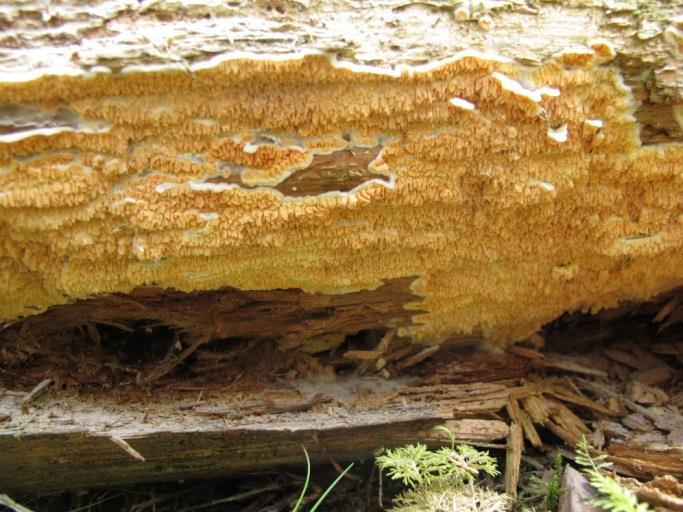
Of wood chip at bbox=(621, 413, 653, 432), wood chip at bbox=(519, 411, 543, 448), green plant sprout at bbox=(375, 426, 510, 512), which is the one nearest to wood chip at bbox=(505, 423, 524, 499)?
wood chip at bbox=(519, 411, 543, 448)

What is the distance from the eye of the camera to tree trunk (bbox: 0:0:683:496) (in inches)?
71.5

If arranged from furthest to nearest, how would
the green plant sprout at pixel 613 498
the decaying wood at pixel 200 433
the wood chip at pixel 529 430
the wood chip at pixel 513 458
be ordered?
the wood chip at pixel 529 430, the wood chip at pixel 513 458, the decaying wood at pixel 200 433, the green plant sprout at pixel 613 498

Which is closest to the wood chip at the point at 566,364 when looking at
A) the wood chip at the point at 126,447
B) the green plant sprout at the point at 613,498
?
the green plant sprout at the point at 613,498

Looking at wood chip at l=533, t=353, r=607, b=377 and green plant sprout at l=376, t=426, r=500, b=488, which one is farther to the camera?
wood chip at l=533, t=353, r=607, b=377

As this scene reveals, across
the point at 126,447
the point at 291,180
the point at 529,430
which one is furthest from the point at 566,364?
the point at 126,447

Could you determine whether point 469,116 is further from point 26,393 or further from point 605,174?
point 26,393

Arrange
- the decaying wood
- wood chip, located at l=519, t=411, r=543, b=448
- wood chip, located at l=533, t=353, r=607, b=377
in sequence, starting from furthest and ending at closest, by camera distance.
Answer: wood chip, located at l=533, t=353, r=607, b=377
wood chip, located at l=519, t=411, r=543, b=448
the decaying wood

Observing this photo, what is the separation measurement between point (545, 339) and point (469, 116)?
1.47 meters

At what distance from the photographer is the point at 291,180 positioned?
1.99 m

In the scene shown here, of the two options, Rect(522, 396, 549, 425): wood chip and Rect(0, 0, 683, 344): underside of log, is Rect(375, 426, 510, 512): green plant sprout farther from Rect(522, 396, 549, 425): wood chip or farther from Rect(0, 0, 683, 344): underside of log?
Rect(0, 0, 683, 344): underside of log

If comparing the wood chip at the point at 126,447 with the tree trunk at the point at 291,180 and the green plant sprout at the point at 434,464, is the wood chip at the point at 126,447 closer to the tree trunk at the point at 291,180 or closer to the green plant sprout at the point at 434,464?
the tree trunk at the point at 291,180

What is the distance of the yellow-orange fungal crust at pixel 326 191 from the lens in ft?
6.08

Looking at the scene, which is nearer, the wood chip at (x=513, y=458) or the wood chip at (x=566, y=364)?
the wood chip at (x=513, y=458)

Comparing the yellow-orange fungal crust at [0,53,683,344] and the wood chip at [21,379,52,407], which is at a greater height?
the yellow-orange fungal crust at [0,53,683,344]
